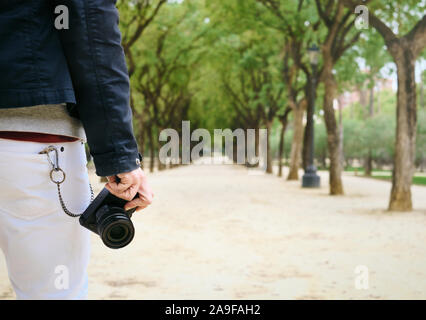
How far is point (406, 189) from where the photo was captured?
38.5ft

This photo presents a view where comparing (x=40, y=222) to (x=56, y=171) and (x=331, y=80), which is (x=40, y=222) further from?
(x=331, y=80)

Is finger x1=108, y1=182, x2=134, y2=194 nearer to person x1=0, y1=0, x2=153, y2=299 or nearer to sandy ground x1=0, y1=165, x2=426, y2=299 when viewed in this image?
person x1=0, y1=0, x2=153, y2=299

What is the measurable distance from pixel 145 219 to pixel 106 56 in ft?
29.2

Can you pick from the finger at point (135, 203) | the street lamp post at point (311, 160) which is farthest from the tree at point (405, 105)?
the finger at point (135, 203)

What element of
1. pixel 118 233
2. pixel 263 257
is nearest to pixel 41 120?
pixel 118 233

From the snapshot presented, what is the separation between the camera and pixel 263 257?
21.6ft

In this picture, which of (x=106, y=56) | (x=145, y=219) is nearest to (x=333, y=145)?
(x=145, y=219)

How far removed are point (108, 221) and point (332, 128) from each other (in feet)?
50.8

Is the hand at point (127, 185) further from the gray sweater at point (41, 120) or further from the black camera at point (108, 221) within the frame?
the gray sweater at point (41, 120)

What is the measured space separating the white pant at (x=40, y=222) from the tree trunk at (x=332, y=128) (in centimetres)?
1520

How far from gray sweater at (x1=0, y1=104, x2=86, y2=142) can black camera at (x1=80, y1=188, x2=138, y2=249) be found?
0.24m

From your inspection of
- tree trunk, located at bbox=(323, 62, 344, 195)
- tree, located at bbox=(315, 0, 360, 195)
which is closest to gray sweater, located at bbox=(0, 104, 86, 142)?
tree, located at bbox=(315, 0, 360, 195)

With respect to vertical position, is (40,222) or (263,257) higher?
(40,222)

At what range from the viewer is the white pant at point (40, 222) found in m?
1.66
